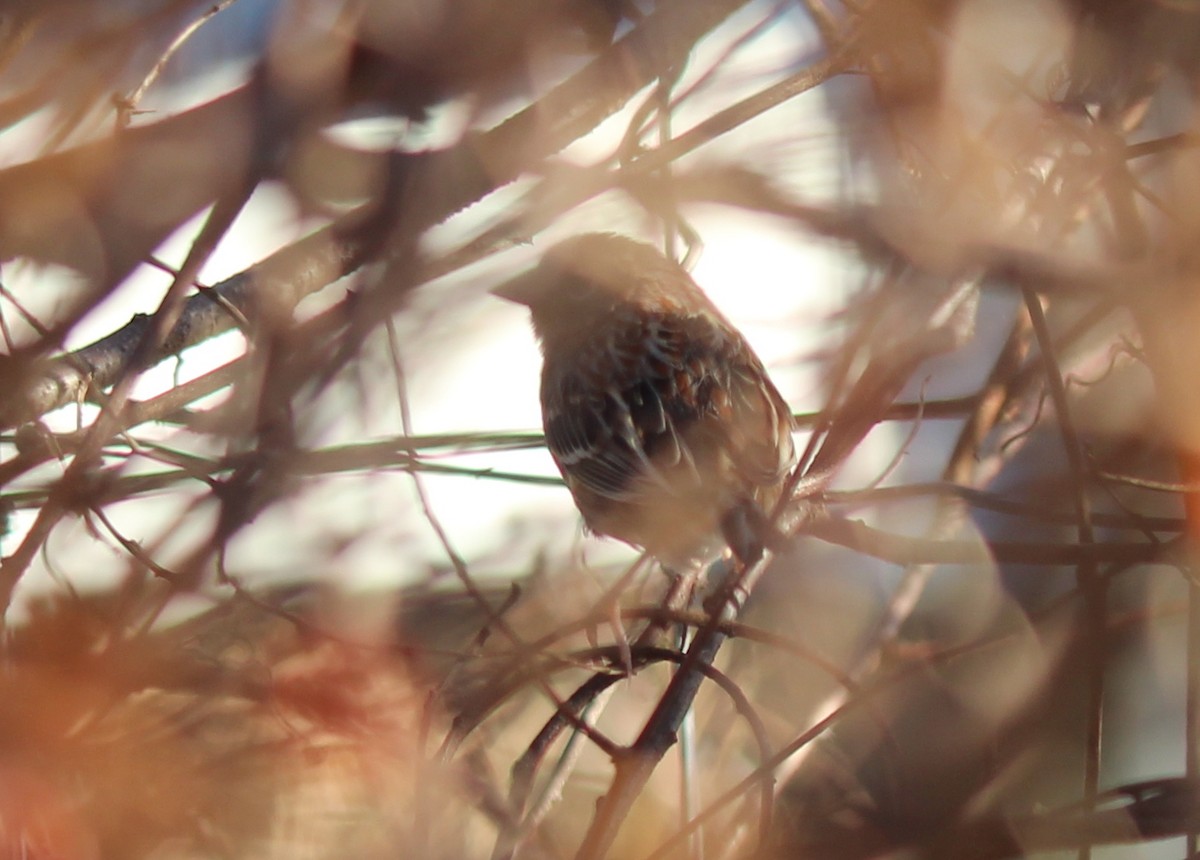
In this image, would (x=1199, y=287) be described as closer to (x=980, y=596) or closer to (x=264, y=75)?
(x=264, y=75)

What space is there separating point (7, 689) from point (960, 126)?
4.87 feet

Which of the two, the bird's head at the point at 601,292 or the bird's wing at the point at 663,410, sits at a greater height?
the bird's head at the point at 601,292

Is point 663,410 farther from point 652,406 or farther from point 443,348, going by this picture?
point 443,348

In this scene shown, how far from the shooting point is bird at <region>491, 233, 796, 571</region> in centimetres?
251

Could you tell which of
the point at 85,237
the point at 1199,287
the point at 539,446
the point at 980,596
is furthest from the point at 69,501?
the point at 980,596

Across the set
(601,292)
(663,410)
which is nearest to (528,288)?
(663,410)

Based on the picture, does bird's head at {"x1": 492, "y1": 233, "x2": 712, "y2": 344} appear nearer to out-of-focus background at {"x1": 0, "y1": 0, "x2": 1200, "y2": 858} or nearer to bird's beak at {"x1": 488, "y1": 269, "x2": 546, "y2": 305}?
bird's beak at {"x1": 488, "y1": 269, "x2": 546, "y2": 305}

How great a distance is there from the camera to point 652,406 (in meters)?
3.05

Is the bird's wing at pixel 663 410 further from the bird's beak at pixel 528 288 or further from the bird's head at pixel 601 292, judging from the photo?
the bird's beak at pixel 528 288

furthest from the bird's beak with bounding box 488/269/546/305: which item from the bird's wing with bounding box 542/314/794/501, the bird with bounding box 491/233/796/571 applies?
the bird's wing with bounding box 542/314/794/501

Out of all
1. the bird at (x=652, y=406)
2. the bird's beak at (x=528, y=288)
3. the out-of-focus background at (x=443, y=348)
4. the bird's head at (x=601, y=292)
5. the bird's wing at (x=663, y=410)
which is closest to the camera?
the out-of-focus background at (x=443, y=348)

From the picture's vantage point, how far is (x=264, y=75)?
1361 millimetres

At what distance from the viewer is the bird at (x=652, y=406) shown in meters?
2.51

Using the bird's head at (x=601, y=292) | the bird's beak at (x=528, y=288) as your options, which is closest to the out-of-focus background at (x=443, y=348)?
the bird's beak at (x=528, y=288)
